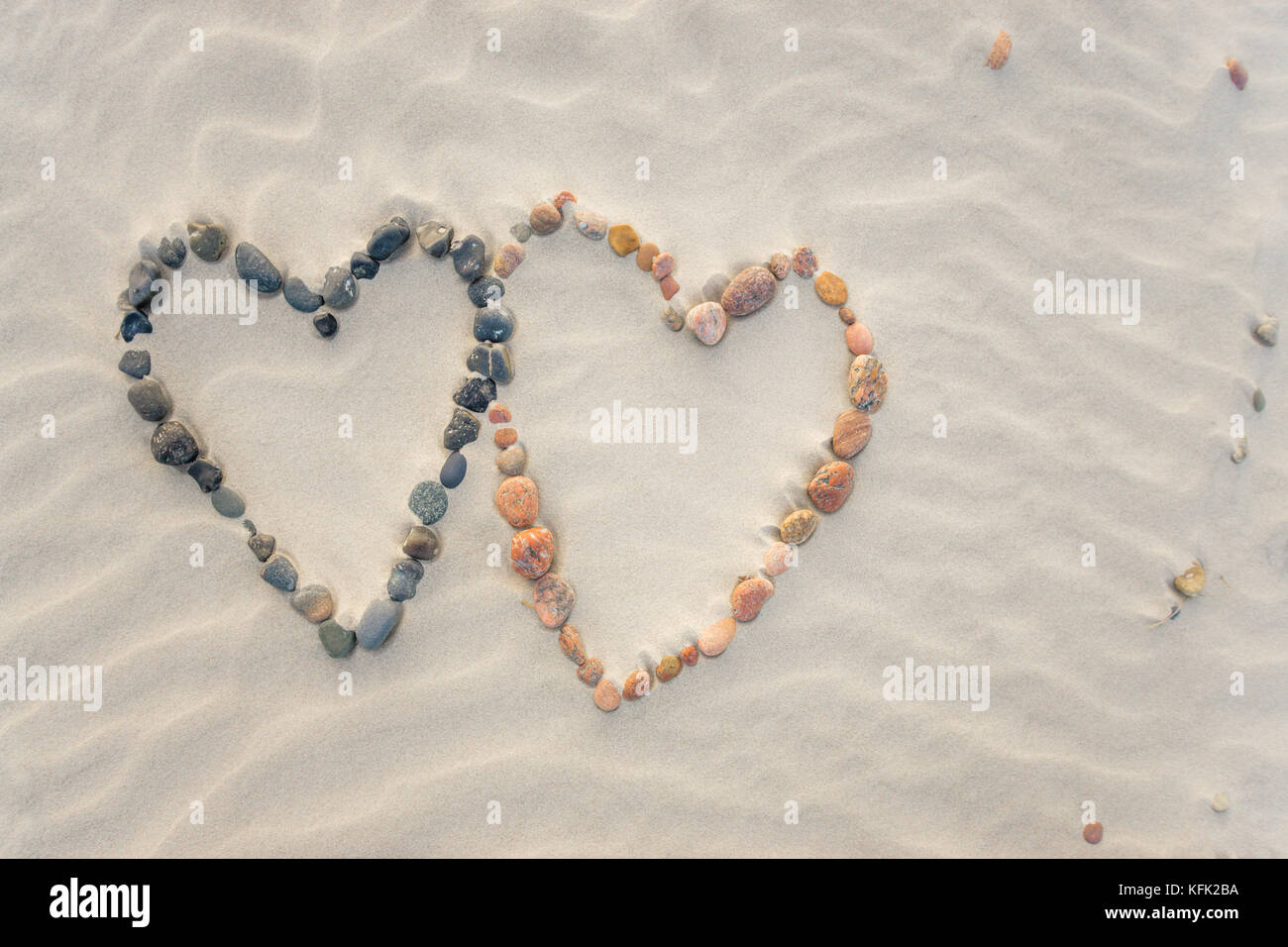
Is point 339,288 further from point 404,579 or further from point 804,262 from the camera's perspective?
→ point 804,262

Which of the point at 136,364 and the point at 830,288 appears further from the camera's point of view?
the point at 830,288

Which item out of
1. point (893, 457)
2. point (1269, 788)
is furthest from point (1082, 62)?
point (1269, 788)

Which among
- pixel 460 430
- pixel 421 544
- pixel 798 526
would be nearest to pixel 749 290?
pixel 798 526

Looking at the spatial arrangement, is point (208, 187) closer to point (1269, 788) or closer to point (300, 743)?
point (300, 743)

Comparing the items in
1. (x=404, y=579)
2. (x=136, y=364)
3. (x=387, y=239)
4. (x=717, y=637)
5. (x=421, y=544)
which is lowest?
(x=717, y=637)

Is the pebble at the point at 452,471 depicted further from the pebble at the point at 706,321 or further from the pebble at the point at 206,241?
the pebble at the point at 206,241

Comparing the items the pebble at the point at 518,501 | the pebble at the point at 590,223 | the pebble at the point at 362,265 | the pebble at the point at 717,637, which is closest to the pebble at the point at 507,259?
the pebble at the point at 590,223

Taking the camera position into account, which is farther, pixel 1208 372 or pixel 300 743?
pixel 1208 372

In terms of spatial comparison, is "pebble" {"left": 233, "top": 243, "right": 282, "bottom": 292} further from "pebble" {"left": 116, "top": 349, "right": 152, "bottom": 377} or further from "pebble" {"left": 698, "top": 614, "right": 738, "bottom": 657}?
"pebble" {"left": 698, "top": 614, "right": 738, "bottom": 657}
